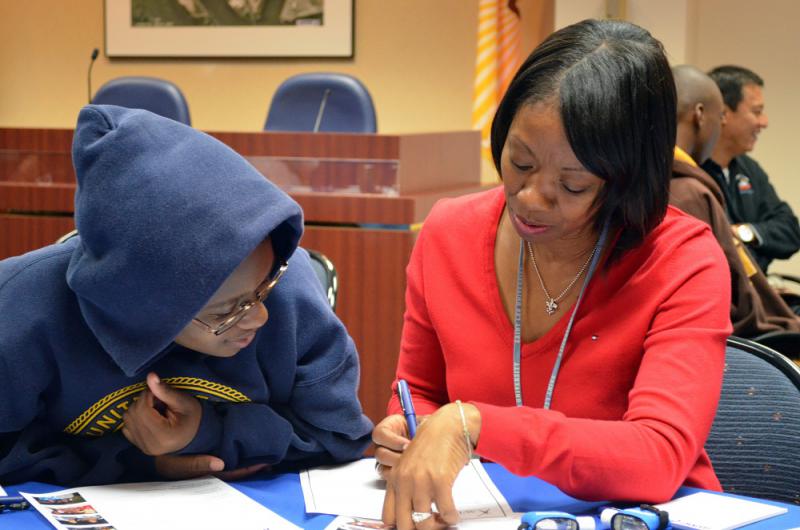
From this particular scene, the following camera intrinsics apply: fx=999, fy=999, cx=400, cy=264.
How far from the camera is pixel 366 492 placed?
4.37 feet

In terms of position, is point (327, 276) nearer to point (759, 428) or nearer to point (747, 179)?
point (759, 428)

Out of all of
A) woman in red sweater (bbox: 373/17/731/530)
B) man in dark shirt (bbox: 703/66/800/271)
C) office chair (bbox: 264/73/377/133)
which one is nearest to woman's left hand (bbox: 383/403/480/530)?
woman in red sweater (bbox: 373/17/731/530)

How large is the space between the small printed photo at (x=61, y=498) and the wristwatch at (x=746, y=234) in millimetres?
3943

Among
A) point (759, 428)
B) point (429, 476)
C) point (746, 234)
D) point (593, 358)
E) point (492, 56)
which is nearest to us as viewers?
point (429, 476)

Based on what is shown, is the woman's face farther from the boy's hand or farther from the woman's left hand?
the boy's hand

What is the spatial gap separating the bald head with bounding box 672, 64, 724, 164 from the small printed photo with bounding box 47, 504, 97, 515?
2565mm

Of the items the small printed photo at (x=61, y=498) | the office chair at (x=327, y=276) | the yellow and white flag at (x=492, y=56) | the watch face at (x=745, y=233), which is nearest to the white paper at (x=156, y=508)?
the small printed photo at (x=61, y=498)

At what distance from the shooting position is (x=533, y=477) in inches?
53.6

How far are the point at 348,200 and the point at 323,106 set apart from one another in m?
1.40

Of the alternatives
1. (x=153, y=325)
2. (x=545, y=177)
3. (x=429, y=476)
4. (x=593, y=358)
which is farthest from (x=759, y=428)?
(x=153, y=325)

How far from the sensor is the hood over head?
114cm

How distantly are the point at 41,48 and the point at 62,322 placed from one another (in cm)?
703

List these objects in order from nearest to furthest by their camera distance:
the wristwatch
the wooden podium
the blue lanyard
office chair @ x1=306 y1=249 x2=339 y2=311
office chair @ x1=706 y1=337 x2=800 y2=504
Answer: the blue lanyard < office chair @ x1=706 y1=337 x2=800 y2=504 < office chair @ x1=306 y1=249 x2=339 y2=311 < the wooden podium < the wristwatch

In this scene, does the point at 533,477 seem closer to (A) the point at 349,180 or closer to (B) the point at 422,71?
(A) the point at 349,180
